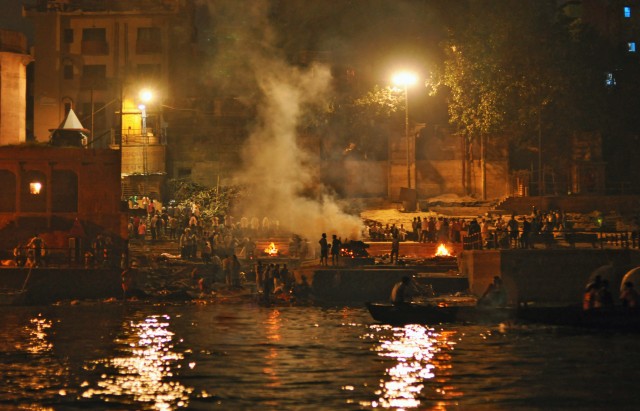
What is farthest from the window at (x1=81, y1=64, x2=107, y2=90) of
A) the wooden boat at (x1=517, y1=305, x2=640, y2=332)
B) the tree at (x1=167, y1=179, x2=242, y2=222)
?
the wooden boat at (x1=517, y1=305, x2=640, y2=332)

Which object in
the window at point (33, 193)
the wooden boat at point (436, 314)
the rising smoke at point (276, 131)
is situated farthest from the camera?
the rising smoke at point (276, 131)

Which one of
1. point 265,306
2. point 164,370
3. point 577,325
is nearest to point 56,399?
point 164,370

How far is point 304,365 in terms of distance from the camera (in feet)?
71.8

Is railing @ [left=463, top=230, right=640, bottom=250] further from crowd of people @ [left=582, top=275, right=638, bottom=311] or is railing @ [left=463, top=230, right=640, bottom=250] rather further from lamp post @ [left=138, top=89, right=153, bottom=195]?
lamp post @ [left=138, top=89, right=153, bottom=195]

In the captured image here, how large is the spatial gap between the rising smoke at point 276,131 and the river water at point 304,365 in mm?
21357

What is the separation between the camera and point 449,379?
19.8m

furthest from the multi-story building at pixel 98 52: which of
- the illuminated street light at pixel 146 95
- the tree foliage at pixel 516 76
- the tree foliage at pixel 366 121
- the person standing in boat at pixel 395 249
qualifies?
the person standing in boat at pixel 395 249

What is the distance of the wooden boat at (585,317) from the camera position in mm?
24625

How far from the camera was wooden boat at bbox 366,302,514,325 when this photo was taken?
27391 millimetres

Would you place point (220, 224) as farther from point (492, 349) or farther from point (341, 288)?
point (492, 349)

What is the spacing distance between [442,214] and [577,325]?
25835 mm

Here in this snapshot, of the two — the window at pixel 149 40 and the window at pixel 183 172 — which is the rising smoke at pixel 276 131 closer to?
the window at pixel 183 172

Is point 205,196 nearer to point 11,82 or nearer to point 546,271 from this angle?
point 11,82

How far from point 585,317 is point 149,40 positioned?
46.1m
